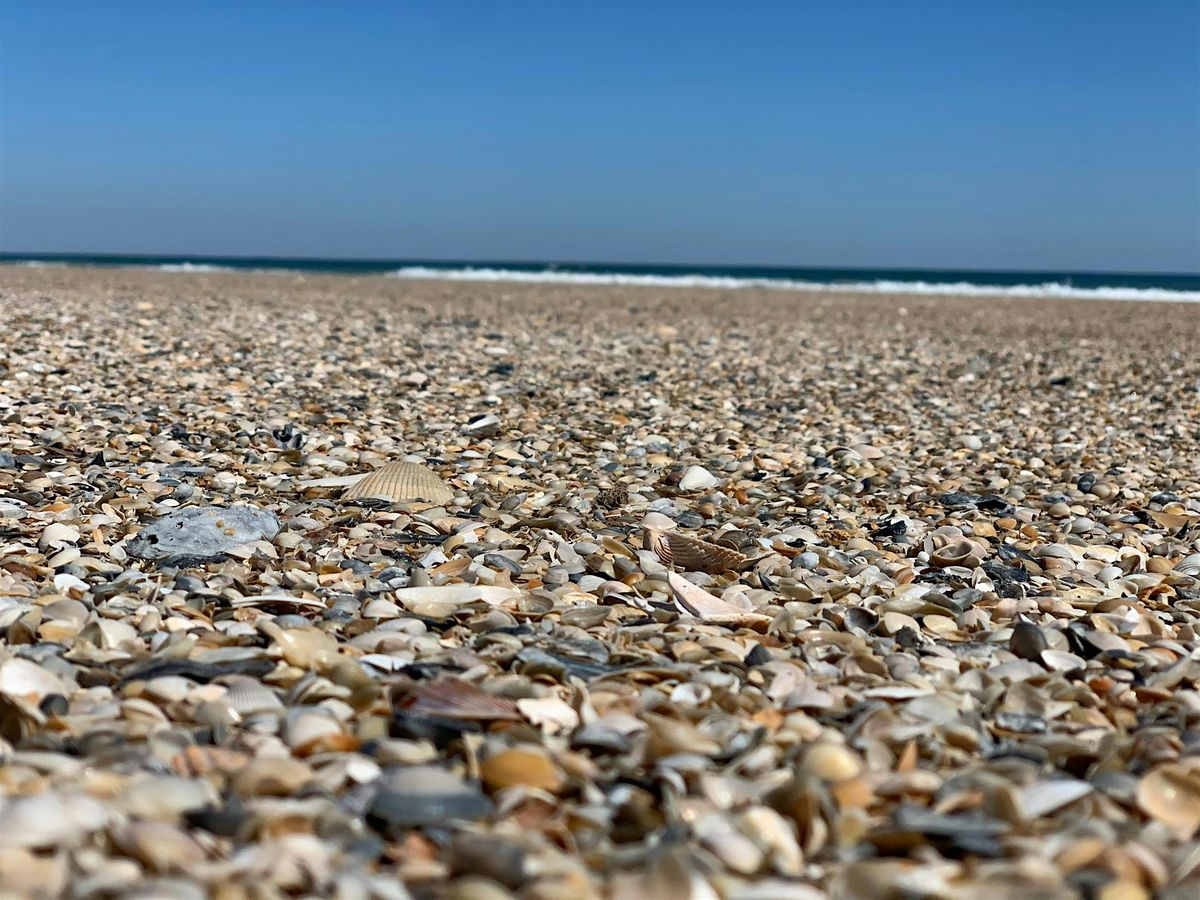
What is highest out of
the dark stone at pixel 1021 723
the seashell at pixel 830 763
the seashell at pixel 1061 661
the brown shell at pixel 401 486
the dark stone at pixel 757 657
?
the brown shell at pixel 401 486

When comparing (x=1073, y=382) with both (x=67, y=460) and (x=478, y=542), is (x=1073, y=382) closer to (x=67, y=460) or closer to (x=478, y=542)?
(x=478, y=542)

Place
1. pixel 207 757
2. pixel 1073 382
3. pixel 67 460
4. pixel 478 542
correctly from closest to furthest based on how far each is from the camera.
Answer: pixel 207 757, pixel 478 542, pixel 67 460, pixel 1073 382

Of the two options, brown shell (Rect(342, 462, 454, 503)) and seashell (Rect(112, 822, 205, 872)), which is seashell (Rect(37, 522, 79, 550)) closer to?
brown shell (Rect(342, 462, 454, 503))

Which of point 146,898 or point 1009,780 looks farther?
point 1009,780

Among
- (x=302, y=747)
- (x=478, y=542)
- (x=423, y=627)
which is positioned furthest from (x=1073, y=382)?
(x=302, y=747)

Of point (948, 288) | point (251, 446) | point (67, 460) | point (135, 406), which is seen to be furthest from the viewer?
point (948, 288)

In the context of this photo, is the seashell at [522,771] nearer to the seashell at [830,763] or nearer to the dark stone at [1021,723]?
the seashell at [830,763]

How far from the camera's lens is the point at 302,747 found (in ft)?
6.68

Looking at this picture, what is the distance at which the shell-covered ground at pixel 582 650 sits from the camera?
1.71 metres

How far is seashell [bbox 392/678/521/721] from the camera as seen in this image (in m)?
2.15

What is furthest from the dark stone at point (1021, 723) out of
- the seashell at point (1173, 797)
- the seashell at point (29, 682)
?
the seashell at point (29, 682)

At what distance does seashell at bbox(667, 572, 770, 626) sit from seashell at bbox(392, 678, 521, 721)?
0.88 m

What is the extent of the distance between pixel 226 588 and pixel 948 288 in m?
32.7

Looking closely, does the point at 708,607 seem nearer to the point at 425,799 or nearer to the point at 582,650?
the point at 582,650
